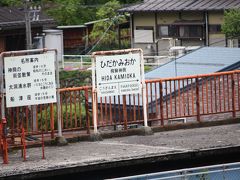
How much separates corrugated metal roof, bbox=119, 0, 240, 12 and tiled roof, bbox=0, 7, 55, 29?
917cm

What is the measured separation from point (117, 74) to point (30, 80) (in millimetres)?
1782

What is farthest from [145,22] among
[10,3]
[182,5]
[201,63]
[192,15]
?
[201,63]

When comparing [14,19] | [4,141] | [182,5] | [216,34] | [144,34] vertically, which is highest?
[182,5]

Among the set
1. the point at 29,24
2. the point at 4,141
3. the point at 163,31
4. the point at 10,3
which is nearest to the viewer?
the point at 4,141

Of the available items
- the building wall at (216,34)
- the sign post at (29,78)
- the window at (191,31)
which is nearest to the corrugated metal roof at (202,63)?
the sign post at (29,78)

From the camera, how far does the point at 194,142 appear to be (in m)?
15.2

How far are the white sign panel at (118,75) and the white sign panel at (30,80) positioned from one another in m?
1.04

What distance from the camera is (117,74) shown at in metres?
15.6

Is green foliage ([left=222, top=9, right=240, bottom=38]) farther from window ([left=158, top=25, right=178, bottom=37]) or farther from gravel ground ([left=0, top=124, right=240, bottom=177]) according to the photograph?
gravel ground ([left=0, top=124, right=240, bottom=177])

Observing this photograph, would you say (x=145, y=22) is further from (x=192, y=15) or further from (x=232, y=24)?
(x=232, y=24)

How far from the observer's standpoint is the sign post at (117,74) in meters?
15.5

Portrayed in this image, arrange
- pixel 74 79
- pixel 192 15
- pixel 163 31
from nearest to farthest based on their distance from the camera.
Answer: pixel 74 79 < pixel 192 15 < pixel 163 31

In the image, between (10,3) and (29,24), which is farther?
(10,3)

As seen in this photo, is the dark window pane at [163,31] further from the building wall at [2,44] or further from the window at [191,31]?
the building wall at [2,44]
